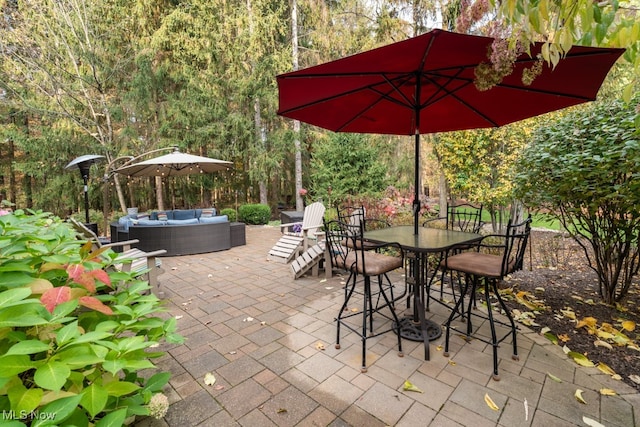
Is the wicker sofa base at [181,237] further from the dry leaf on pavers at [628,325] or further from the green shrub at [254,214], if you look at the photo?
the dry leaf on pavers at [628,325]

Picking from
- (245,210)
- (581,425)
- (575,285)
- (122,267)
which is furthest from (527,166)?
(245,210)

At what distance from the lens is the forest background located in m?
8.02

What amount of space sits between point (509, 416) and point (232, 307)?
2.55 metres

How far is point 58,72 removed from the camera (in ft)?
28.4

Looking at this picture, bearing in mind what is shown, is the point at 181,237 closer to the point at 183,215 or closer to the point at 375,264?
the point at 183,215

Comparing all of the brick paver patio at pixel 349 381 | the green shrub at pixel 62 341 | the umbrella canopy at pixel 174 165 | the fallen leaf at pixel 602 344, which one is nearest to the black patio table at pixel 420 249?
the brick paver patio at pixel 349 381

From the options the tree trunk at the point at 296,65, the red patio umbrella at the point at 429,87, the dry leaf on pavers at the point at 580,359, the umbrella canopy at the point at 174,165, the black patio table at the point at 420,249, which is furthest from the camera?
the tree trunk at the point at 296,65

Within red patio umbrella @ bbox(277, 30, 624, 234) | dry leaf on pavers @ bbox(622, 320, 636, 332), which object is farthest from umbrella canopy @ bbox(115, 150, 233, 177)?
dry leaf on pavers @ bbox(622, 320, 636, 332)

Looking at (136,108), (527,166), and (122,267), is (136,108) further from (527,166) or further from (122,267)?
(527,166)

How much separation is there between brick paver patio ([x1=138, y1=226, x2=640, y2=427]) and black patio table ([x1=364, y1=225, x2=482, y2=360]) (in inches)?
5.5

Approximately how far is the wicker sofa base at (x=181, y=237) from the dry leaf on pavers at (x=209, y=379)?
4.11m

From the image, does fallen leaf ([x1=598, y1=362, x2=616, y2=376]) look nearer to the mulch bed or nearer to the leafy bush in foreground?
the mulch bed

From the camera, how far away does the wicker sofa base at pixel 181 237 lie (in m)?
5.62

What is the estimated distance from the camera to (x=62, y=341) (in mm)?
884
